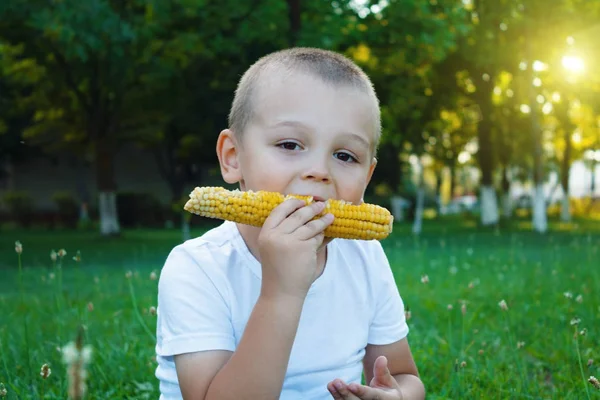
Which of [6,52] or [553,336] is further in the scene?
[6,52]

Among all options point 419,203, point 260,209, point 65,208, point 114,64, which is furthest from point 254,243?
point 65,208

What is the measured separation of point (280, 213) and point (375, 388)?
22.1 inches

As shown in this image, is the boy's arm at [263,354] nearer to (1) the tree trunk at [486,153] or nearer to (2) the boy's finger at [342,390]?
(2) the boy's finger at [342,390]

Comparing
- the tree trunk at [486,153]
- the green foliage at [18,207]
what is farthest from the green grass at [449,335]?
the green foliage at [18,207]

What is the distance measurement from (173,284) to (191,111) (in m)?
18.4

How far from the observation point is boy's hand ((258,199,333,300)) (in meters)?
1.86

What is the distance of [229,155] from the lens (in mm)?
2312

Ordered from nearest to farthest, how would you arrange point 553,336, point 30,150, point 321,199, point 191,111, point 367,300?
1. point 321,199
2. point 367,300
3. point 553,336
4. point 191,111
5. point 30,150

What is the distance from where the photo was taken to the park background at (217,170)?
12.5ft

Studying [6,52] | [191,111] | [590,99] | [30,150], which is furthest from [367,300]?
[30,150]

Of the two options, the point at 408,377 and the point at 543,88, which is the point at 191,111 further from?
the point at 408,377

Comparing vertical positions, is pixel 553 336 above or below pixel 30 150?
below

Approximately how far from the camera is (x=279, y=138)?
2.08 metres

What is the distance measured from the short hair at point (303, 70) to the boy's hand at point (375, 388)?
698mm
